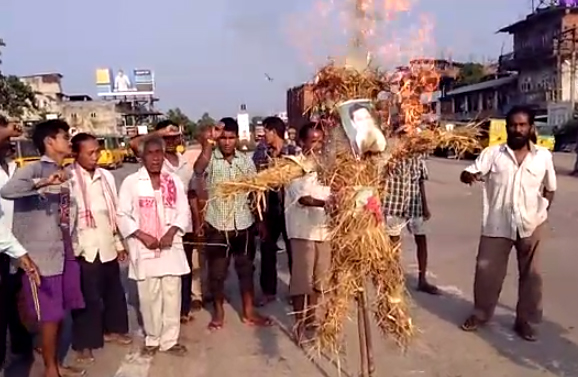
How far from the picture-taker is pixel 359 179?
13.5ft

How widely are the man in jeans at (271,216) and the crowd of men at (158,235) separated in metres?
0.82

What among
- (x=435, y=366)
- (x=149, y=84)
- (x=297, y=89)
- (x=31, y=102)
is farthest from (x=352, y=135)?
(x=149, y=84)

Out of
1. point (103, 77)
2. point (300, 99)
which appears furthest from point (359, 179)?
A: point (103, 77)

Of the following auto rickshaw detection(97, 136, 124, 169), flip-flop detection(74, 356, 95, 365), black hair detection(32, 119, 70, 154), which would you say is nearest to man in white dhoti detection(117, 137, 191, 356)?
flip-flop detection(74, 356, 95, 365)

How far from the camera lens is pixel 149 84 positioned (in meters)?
80.8

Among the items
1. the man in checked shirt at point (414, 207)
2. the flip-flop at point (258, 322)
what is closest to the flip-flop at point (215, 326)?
the flip-flop at point (258, 322)

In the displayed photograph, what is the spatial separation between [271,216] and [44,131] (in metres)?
3.10

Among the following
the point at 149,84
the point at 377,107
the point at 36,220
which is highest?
the point at 149,84

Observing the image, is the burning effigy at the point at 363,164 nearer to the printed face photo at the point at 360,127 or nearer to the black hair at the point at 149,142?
the printed face photo at the point at 360,127

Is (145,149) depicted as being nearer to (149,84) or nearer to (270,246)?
(270,246)

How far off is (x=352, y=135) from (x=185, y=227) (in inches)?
83.0

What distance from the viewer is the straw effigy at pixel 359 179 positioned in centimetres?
402

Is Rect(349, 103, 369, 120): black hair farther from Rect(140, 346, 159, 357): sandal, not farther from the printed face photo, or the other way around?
Rect(140, 346, 159, 357): sandal

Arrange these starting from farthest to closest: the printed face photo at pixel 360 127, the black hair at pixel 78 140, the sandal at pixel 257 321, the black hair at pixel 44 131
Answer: the sandal at pixel 257 321, the black hair at pixel 78 140, the black hair at pixel 44 131, the printed face photo at pixel 360 127
